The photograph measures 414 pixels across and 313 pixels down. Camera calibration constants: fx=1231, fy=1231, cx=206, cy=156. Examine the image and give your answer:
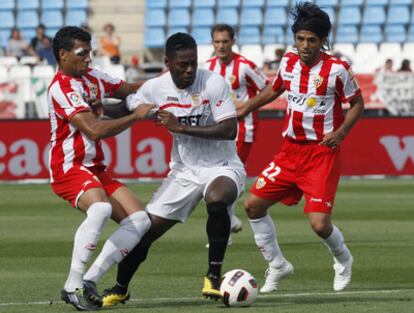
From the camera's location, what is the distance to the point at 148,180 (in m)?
22.4

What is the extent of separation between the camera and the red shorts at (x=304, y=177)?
9.59 m

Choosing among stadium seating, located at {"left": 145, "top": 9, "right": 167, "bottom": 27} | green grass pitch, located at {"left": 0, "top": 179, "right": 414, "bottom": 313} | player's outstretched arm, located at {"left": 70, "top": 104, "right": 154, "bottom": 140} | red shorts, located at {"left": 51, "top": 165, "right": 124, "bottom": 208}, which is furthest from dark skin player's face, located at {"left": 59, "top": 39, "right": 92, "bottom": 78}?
stadium seating, located at {"left": 145, "top": 9, "right": 167, "bottom": 27}

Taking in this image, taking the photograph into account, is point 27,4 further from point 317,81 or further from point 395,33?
point 317,81

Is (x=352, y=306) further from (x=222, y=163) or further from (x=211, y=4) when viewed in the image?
(x=211, y=4)

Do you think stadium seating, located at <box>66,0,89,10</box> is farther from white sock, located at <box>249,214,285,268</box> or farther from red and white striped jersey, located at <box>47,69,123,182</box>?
red and white striped jersey, located at <box>47,69,123,182</box>

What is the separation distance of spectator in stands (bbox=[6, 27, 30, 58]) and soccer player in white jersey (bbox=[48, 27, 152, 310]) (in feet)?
67.9

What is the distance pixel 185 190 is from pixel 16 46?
21.4 metres

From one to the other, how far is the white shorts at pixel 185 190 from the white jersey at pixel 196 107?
0.08 m

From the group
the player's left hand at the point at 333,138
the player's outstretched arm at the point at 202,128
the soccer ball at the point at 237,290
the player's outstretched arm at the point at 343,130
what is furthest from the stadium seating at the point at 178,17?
the soccer ball at the point at 237,290

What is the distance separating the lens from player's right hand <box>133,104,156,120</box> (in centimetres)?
830

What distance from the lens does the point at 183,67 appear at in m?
8.63

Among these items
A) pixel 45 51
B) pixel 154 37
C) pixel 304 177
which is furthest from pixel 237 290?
pixel 154 37

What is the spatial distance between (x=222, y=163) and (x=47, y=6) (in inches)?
959

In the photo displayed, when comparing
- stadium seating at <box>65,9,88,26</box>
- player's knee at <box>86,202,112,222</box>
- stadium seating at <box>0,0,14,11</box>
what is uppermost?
player's knee at <box>86,202,112,222</box>
